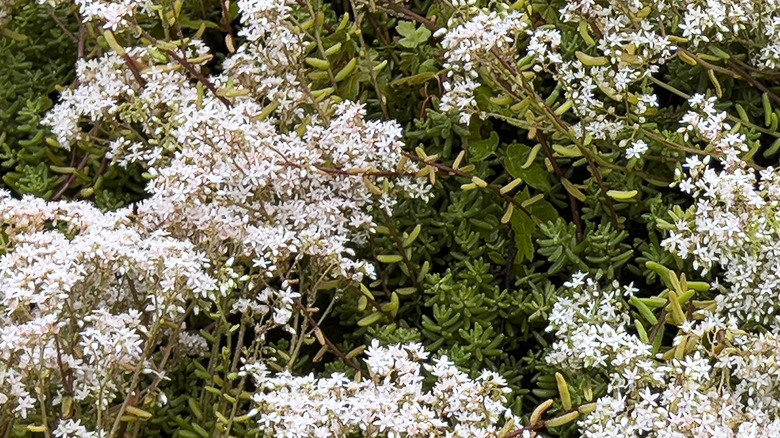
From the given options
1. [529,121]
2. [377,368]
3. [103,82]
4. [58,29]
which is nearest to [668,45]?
[529,121]

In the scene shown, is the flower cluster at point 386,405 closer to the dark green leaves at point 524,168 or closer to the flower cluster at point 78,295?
the flower cluster at point 78,295

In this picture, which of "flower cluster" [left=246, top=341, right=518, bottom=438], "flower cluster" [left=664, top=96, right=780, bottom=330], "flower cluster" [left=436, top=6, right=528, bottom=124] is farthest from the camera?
"flower cluster" [left=436, top=6, right=528, bottom=124]

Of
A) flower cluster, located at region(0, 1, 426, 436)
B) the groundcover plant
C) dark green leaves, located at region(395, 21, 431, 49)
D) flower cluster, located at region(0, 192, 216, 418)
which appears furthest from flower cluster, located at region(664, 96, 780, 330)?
flower cluster, located at region(0, 192, 216, 418)

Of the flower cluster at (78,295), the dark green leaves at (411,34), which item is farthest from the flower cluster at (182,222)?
the dark green leaves at (411,34)

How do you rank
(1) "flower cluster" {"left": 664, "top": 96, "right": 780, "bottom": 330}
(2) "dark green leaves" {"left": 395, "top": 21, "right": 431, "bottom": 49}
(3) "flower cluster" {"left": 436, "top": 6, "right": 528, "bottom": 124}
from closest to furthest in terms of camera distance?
(1) "flower cluster" {"left": 664, "top": 96, "right": 780, "bottom": 330}, (3) "flower cluster" {"left": 436, "top": 6, "right": 528, "bottom": 124}, (2) "dark green leaves" {"left": 395, "top": 21, "right": 431, "bottom": 49}

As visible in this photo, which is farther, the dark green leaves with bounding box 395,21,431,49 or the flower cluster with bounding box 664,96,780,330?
the dark green leaves with bounding box 395,21,431,49

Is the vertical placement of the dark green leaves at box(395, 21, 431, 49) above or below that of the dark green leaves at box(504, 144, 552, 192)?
above

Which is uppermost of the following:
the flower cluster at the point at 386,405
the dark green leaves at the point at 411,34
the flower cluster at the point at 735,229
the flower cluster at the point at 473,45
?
the flower cluster at the point at 473,45

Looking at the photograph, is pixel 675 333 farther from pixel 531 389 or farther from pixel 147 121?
pixel 147 121

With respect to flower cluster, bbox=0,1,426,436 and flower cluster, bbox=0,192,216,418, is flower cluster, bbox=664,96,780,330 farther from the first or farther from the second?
flower cluster, bbox=0,192,216,418
